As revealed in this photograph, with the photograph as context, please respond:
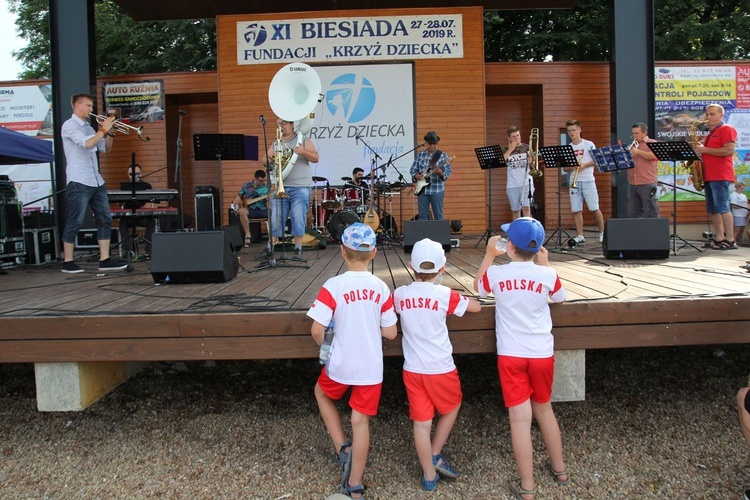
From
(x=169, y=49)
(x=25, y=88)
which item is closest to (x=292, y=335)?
(x=25, y=88)

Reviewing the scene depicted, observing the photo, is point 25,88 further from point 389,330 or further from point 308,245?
point 389,330

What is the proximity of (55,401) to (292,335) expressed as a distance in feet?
4.63

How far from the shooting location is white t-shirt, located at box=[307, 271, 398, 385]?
9.11ft

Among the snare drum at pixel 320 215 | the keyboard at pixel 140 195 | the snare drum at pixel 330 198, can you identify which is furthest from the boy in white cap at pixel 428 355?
the snare drum at pixel 320 215

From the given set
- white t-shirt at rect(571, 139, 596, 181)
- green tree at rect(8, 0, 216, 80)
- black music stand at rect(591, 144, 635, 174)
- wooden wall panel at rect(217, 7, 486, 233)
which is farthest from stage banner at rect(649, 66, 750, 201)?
green tree at rect(8, 0, 216, 80)

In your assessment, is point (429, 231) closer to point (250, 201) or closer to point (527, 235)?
point (527, 235)

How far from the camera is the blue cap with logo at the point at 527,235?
113 inches

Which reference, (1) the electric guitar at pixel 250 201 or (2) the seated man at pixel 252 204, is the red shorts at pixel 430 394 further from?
(1) the electric guitar at pixel 250 201

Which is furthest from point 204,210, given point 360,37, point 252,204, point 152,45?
point 152,45

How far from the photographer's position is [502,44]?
18250mm

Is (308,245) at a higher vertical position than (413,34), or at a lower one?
lower

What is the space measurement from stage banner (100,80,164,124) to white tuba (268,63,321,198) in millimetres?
6615

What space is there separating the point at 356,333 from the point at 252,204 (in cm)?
759

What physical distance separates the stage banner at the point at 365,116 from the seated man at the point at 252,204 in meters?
1.03
